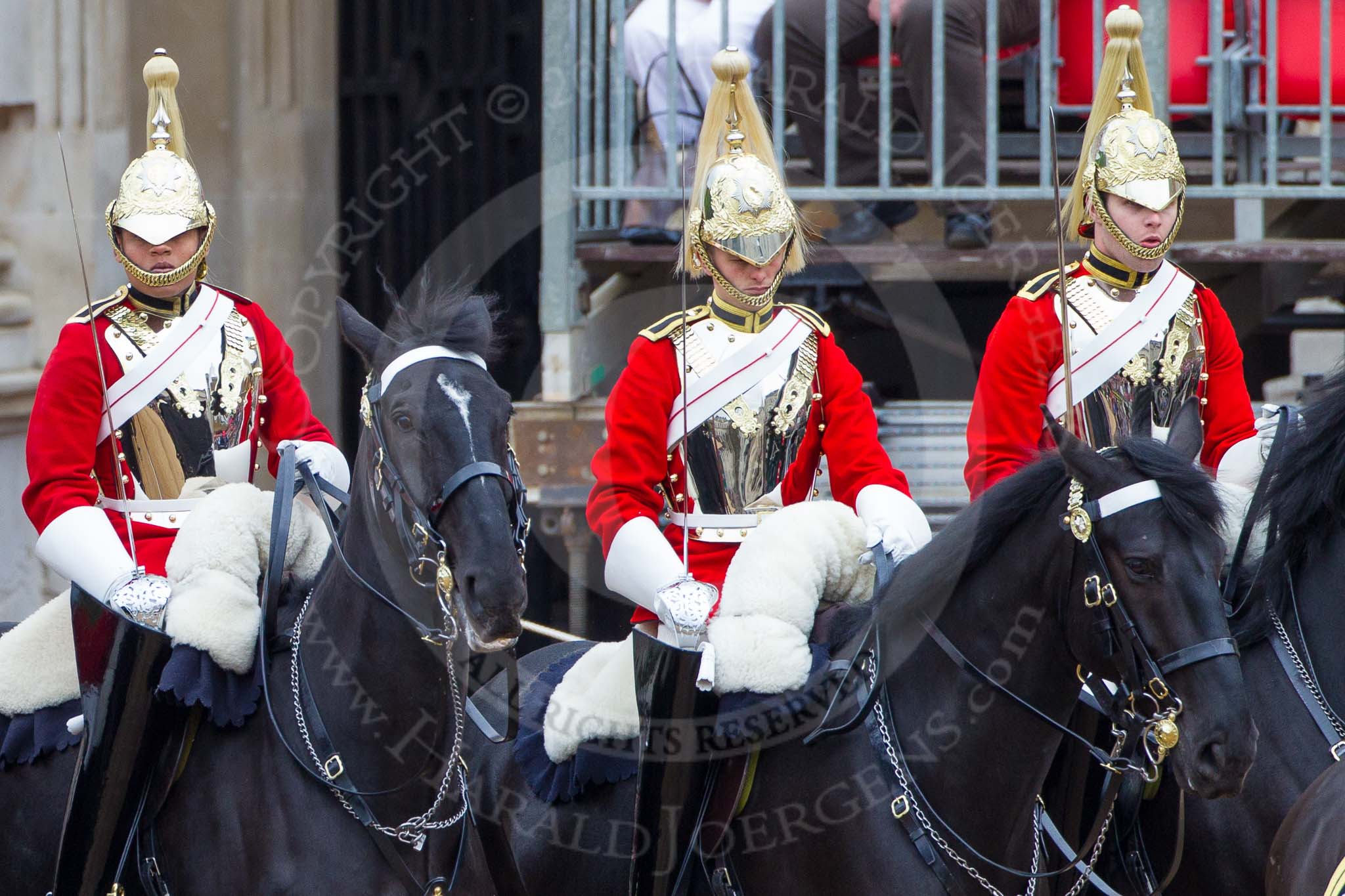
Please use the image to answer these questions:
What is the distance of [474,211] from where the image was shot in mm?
7969

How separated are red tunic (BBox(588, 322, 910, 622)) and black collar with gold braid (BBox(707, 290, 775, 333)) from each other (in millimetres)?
129

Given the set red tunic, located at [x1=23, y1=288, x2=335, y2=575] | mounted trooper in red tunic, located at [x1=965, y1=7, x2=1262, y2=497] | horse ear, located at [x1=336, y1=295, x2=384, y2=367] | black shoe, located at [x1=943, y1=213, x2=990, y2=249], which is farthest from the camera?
black shoe, located at [x1=943, y1=213, x2=990, y2=249]

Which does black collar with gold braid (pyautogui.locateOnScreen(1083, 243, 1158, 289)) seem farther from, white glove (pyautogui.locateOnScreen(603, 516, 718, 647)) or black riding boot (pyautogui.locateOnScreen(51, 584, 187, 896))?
black riding boot (pyautogui.locateOnScreen(51, 584, 187, 896))

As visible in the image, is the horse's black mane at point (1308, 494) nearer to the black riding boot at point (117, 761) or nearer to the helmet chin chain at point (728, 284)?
the helmet chin chain at point (728, 284)

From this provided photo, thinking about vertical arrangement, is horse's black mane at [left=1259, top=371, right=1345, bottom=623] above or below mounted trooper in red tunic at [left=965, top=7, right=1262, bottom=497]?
below

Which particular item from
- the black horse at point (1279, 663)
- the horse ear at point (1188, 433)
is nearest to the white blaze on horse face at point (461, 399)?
the horse ear at point (1188, 433)

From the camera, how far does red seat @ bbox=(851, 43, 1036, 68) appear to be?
267 inches

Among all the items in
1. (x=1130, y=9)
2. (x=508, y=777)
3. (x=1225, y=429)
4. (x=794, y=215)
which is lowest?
(x=508, y=777)

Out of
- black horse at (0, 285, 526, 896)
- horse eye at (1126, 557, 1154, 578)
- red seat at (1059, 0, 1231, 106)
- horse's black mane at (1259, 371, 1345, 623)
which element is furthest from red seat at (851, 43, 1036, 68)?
horse eye at (1126, 557, 1154, 578)

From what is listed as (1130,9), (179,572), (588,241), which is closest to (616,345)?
(588,241)

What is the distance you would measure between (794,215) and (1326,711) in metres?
1.45

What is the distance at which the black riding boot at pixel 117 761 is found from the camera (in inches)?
146

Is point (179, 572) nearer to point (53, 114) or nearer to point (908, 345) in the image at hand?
point (53, 114)

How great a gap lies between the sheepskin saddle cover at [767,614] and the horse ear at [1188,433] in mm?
674
